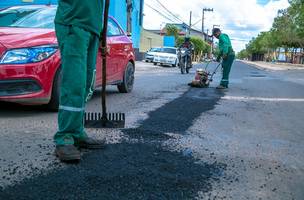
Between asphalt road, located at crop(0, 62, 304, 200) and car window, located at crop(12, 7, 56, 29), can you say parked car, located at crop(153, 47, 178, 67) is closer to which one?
car window, located at crop(12, 7, 56, 29)

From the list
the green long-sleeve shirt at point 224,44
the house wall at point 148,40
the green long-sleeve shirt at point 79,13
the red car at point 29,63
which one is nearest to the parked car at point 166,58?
the house wall at point 148,40

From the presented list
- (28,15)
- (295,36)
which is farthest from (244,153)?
(295,36)

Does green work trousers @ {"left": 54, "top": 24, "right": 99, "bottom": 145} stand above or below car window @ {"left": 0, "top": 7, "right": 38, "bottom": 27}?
below

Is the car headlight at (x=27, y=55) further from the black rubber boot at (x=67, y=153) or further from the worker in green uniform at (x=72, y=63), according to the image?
the black rubber boot at (x=67, y=153)

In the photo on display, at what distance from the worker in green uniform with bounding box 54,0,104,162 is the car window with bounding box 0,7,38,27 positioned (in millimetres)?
3858

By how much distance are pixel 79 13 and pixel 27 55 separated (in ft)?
8.79

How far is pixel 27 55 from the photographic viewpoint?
661 cm

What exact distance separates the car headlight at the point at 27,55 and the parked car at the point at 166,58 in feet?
93.2

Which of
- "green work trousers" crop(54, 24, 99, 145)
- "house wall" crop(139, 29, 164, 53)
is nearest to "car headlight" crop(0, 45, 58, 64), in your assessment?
"green work trousers" crop(54, 24, 99, 145)

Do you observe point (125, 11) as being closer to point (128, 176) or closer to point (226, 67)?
point (226, 67)

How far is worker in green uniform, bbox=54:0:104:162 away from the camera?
4148 mm

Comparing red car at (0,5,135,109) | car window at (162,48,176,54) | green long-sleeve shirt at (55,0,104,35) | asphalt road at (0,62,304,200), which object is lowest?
car window at (162,48,176,54)

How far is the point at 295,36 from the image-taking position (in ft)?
225

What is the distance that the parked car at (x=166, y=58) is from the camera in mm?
35062
